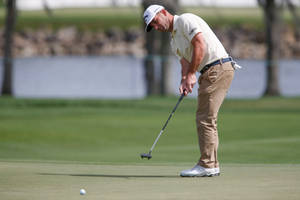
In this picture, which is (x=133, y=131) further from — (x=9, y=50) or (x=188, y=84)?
(x=9, y=50)

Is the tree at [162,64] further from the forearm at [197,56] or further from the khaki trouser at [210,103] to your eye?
the forearm at [197,56]

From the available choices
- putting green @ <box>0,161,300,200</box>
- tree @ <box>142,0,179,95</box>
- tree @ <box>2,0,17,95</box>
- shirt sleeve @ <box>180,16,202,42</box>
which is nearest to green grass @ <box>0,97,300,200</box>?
putting green @ <box>0,161,300,200</box>

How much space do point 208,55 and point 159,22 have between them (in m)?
0.61

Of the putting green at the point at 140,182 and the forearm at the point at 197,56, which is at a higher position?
the forearm at the point at 197,56

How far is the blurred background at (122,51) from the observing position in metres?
32.2

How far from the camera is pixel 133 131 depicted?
18.7 meters

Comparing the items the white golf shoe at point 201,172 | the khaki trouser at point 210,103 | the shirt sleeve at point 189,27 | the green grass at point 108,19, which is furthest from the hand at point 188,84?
the green grass at point 108,19

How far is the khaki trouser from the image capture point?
853 cm

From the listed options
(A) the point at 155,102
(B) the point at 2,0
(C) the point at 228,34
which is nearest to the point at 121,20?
(C) the point at 228,34

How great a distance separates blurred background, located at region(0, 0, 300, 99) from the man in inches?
807

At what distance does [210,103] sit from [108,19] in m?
92.8

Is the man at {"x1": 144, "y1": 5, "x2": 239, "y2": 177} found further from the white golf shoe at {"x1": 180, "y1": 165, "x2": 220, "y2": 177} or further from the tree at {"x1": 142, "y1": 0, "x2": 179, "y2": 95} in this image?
the tree at {"x1": 142, "y1": 0, "x2": 179, "y2": 95}

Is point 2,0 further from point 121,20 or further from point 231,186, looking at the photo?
point 121,20

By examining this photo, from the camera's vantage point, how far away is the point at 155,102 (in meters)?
27.0
